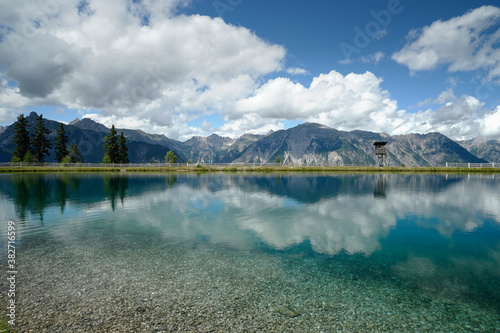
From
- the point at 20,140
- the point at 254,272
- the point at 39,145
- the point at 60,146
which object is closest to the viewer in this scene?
the point at 254,272

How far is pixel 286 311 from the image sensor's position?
9914 mm

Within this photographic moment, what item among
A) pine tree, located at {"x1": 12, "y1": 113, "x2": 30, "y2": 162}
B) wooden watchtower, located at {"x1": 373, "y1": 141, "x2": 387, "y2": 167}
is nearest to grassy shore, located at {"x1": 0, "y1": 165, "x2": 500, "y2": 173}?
wooden watchtower, located at {"x1": 373, "y1": 141, "x2": 387, "y2": 167}

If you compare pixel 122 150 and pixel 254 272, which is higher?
pixel 122 150

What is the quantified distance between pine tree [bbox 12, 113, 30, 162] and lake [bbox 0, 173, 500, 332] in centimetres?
13459

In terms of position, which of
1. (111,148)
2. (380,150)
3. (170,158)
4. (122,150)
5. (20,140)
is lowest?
(170,158)

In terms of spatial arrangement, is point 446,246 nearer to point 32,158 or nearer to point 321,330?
point 321,330

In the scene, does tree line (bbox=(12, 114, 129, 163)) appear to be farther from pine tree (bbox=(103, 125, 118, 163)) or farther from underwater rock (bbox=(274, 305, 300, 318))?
underwater rock (bbox=(274, 305, 300, 318))

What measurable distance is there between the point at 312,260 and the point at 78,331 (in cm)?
1192

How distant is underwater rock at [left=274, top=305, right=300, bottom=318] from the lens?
31.8 feet

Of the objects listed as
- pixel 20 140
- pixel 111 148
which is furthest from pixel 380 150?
pixel 20 140

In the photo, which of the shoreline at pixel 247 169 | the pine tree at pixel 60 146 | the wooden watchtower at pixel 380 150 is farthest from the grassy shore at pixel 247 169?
the pine tree at pixel 60 146

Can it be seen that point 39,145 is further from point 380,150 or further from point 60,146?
point 380,150

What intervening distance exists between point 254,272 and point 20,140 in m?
165

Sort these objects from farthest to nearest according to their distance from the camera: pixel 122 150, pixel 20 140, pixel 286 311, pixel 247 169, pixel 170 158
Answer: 1. pixel 170 158
2. pixel 122 150
3. pixel 20 140
4. pixel 247 169
5. pixel 286 311
